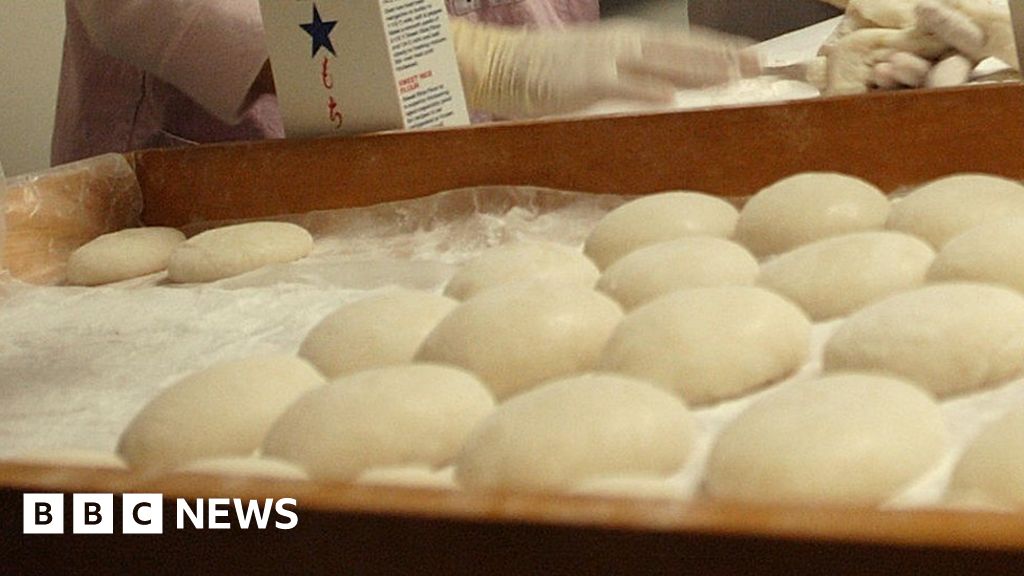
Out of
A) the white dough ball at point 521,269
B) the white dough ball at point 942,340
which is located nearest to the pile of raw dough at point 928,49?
the white dough ball at point 521,269

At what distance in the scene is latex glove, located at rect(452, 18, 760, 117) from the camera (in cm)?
192

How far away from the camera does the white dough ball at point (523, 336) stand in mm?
1073

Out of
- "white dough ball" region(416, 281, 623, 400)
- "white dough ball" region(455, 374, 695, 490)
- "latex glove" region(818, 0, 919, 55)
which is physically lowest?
"white dough ball" region(416, 281, 623, 400)

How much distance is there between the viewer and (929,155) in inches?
61.0

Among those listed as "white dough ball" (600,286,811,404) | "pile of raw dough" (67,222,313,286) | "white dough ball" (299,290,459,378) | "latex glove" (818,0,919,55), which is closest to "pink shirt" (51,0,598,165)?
"pile of raw dough" (67,222,313,286)

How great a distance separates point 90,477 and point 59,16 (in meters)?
3.01

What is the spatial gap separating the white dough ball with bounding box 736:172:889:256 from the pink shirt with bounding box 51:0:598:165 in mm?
982

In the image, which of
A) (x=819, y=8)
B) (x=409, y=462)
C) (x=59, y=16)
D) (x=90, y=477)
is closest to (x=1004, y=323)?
(x=409, y=462)

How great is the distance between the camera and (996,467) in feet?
2.44

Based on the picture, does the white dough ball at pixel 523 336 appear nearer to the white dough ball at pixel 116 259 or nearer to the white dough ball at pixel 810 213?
the white dough ball at pixel 810 213

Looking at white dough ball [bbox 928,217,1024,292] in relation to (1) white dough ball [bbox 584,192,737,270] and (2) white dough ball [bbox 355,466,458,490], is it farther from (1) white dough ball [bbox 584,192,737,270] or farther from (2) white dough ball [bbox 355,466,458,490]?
(2) white dough ball [bbox 355,466,458,490]

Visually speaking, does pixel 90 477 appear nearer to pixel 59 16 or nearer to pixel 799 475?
pixel 799 475

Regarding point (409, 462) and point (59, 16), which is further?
point (59, 16)

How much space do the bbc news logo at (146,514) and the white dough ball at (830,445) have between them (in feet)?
0.91
